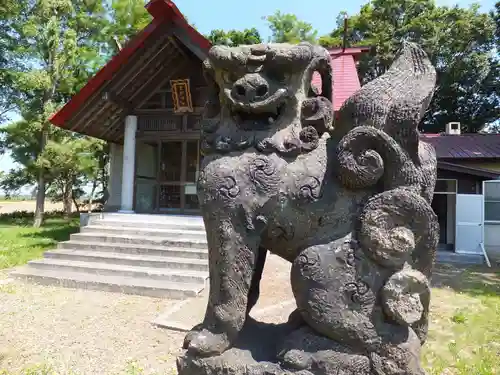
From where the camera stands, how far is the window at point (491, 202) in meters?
9.73

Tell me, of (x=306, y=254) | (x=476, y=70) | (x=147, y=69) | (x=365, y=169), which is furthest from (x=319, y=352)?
(x=476, y=70)

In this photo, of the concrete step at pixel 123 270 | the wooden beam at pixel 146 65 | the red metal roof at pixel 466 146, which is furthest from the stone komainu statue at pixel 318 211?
the red metal roof at pixel 466 146

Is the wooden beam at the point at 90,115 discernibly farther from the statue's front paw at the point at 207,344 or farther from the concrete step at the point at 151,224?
the statue's front paw at the point at 207,344

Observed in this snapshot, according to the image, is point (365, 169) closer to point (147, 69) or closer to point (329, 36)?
point (147, 69)

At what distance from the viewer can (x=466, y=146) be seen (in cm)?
1173

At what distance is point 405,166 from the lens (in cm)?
153

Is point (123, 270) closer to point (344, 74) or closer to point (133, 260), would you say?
point (133, 260)

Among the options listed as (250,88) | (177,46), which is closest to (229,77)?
(250,88)

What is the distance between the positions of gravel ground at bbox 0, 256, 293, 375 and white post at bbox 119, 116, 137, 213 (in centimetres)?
364

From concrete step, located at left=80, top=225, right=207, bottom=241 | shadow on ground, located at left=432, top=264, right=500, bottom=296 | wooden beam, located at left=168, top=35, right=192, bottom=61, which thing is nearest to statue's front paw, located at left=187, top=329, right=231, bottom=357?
concrete step, located at left=80, top=225, right=207, bottom=241

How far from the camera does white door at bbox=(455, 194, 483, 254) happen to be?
9258mm

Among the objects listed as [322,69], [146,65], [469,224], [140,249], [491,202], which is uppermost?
[146,65]

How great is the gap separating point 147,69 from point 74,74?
6546 mm

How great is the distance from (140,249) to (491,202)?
9.04 metres
